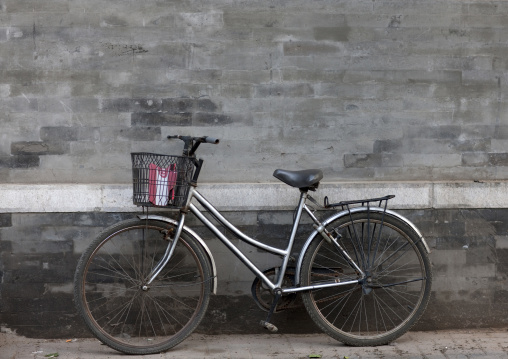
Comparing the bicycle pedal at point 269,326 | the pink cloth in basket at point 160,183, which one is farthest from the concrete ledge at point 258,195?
the bicycle pedal at point 269,326

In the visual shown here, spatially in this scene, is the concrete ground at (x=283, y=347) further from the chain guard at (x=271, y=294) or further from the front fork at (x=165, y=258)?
the front fork at (x=165, y=258)

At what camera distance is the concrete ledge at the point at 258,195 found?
19.7 feet

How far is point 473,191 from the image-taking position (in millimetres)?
6297

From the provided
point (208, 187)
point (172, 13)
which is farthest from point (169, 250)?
point (172, 13)

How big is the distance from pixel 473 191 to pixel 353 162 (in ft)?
3.41

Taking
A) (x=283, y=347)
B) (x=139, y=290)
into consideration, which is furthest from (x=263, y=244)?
(x=139, y=290)

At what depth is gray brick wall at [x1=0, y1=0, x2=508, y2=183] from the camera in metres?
6.02

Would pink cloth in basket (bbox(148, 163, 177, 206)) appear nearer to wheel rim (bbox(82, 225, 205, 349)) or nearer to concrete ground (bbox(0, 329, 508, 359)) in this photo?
wheel rim (bbox(82, 225, 205, 349))

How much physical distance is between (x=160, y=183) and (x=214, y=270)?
0.81 meters

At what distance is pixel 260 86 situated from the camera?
6137mm

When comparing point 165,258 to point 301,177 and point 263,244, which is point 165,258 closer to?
point 263,244

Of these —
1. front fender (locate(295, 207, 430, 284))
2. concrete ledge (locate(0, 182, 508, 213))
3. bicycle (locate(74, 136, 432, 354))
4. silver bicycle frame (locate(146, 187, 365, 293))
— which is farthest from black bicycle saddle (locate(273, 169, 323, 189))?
concrete ledge (locate(0, 182, 508, 213))

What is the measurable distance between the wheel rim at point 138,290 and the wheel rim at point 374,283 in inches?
41.9

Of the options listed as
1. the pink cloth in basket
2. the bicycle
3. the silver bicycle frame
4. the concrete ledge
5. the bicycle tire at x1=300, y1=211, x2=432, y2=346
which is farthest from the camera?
the concrete ledge
